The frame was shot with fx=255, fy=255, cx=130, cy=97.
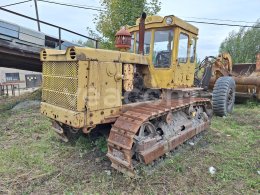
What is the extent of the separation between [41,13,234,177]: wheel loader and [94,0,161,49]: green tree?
20.9 ft

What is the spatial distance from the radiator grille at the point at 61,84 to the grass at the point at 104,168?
3.46 feet

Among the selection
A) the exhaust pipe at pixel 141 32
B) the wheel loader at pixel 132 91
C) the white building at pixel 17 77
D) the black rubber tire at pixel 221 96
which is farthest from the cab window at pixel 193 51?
the white building at pixel 17 77

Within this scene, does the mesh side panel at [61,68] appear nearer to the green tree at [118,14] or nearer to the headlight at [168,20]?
the headlight at [168,20]

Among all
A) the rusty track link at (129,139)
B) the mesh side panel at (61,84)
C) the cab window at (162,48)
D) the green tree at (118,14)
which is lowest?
the rusty track link at (129,139)

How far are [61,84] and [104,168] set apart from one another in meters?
1.54

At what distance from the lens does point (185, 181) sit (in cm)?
387

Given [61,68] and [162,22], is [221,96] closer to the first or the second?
[162,22]

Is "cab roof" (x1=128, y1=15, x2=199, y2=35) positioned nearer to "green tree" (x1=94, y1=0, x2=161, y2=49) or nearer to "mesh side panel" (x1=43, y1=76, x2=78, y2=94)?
"mesh side panel" (x1=43, y1=76, x2=78, y2=94)

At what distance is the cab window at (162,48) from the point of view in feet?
16.3

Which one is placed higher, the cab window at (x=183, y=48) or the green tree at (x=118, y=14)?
the green tree at (x=118, y=14)

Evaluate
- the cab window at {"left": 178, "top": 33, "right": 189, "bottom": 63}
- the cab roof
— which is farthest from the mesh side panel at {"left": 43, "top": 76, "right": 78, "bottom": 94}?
the cab window at {"left": 178, "top": 33, "right": 189, "bottom": 63}

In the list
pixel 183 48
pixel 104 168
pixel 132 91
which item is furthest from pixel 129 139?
pixel 183 48

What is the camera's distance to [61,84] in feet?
13.4

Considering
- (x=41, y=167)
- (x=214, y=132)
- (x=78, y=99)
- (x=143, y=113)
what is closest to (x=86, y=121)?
(x=78, y=99)
